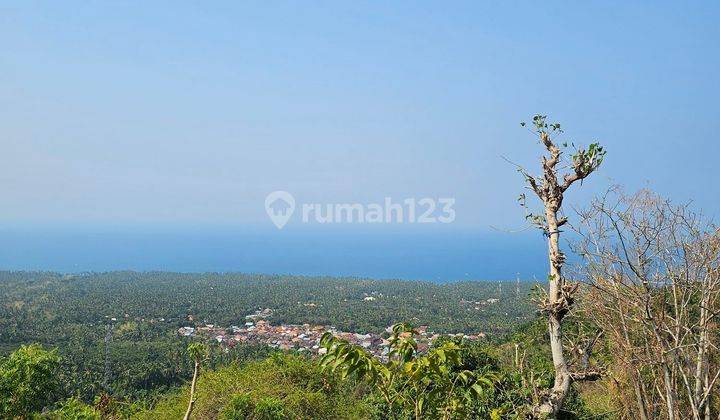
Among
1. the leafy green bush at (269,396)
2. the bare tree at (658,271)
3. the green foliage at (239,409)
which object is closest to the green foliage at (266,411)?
the leafy green bush at (269,396)

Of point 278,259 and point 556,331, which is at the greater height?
point 556,331

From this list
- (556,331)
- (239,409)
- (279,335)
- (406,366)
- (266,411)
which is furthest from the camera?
(279,335)

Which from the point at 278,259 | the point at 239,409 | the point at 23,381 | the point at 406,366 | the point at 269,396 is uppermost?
the point at 406,366

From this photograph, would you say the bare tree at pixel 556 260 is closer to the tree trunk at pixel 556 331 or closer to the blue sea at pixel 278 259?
the tree trunk at pixel 556 331

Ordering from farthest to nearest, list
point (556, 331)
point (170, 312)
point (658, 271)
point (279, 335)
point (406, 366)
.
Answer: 1. point (170, 312)
2. point (279, 335)
3. point (658, 271)
4. point (556, 331)
5. point (406, 366)

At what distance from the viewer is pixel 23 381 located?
4.56 metres

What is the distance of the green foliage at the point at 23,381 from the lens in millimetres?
4523

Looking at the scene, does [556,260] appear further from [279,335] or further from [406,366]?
[279,335]

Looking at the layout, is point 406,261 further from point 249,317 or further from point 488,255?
point 249,317

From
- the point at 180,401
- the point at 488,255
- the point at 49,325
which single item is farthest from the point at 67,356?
the point at 488,255

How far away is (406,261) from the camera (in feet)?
455

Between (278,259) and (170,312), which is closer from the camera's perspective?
(170,312)

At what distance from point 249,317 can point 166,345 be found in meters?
13.9

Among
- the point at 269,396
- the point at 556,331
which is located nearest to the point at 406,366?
the point at 556,331
